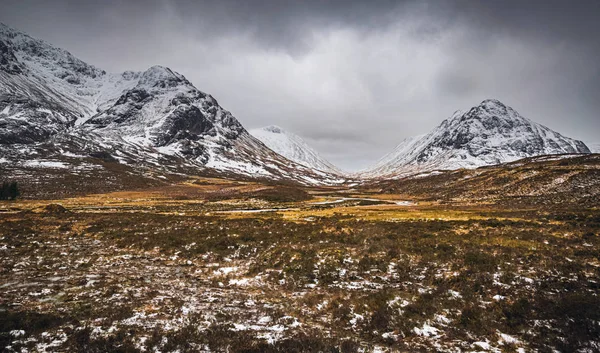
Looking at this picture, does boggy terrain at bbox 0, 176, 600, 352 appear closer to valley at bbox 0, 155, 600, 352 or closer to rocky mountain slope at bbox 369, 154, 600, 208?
valley at bbox 0, 155, 600, 352

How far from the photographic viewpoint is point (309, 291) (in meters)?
17.2

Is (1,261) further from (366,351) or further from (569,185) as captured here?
(569,185)

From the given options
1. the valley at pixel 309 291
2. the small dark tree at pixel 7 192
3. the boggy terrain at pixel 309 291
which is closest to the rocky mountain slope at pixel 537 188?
the valley at pixel 309 291

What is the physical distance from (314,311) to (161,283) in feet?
31.8

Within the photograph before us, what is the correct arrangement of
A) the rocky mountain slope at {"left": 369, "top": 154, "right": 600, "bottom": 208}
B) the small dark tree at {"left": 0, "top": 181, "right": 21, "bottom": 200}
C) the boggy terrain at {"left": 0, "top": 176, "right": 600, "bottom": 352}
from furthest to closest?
the small dark tree at {"left": 0, "top": 181, "right": 21, "bottom": 200} → the rocky mountain slope at {"left": 369, "top": 154, "right": 600, "bottom": 208} → the boggy terrain at {"left": 0, "top": 176, "right": 600, "bottom": 352}

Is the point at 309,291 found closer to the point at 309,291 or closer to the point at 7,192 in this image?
the point at 309,291

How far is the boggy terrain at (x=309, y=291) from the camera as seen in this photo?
1172 cm

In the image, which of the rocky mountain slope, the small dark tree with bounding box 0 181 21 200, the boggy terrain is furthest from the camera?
the small dark tree with bounding box 0 181 21 200

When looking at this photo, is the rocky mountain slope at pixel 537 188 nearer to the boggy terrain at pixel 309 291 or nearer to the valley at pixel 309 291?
the valley at pixel 309 291

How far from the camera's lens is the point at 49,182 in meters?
143

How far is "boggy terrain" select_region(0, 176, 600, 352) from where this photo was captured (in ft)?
38.4

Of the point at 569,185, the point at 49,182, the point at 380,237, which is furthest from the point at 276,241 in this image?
the point at 49,182

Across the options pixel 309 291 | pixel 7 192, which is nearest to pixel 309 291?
pixel 309 291

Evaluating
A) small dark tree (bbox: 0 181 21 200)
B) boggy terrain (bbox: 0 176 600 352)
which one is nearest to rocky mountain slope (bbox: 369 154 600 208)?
boggy terrain (bbox: 0 176 600 352)
